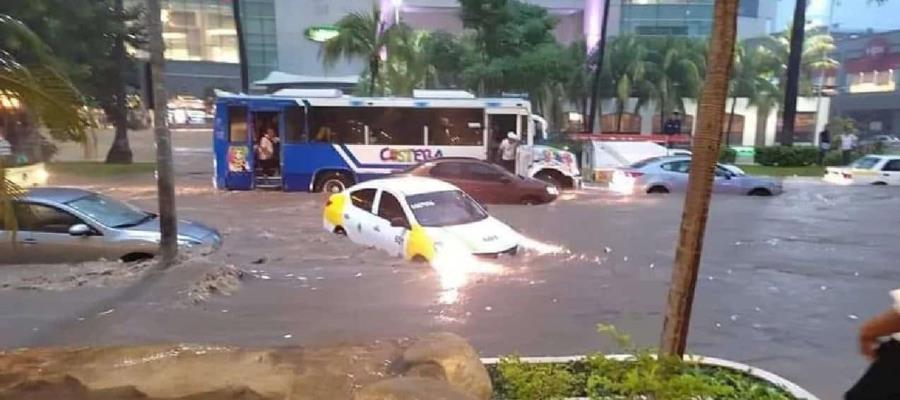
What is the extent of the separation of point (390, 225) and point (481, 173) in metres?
7.14

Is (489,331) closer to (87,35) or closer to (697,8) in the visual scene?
(87,35)

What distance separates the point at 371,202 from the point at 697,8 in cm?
5368

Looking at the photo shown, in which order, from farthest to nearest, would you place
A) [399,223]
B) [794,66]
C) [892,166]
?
[794,66], [892,166], [399,223]

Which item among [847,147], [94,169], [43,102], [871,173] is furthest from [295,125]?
[847,147]

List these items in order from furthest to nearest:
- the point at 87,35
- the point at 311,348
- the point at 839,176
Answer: the point at 87,35 < the point at 839,176 < the point at 311,348

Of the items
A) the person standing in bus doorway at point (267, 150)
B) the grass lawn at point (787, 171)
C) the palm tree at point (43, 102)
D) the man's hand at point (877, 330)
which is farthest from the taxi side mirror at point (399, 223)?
the grass lawn at point (787, 171)

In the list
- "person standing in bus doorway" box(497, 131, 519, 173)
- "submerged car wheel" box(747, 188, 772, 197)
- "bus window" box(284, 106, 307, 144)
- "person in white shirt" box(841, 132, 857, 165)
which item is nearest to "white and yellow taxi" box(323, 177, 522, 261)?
"person standing in bus doorway" box(497, 131, 519, 173)

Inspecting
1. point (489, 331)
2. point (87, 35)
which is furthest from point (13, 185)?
point (87, 35)

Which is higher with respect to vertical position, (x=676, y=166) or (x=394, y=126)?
(x=394, y=126)

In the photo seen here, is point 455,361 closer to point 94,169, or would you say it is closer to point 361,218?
point 361,218

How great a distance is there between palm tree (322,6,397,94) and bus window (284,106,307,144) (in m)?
10.2

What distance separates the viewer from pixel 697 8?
58281mm

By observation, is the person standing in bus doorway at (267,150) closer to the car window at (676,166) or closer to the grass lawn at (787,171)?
the car window at (676,166)

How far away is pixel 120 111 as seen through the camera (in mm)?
32562
